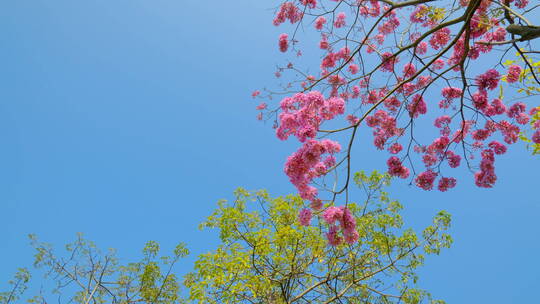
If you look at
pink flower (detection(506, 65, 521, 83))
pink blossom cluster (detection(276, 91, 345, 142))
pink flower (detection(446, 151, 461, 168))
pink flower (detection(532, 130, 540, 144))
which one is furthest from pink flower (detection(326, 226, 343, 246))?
pink flower (detection(532, 130, 540, 144))

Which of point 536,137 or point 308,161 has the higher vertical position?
point 536,137

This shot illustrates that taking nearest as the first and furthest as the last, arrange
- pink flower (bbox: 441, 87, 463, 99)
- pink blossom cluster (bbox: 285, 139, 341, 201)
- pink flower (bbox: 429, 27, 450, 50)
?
pink blossom cluster (bbox: 285, 139, 341, 201) < pink flower (bbox: 429, 27, 450, 50) < pink flower (bbox: 441, 87, 463, 99)

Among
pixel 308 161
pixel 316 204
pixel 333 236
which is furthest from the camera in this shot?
pixel 316 204

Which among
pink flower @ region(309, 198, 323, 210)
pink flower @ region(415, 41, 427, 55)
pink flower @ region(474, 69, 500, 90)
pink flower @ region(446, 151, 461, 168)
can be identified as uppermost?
pink flower @ region(415, 41, 427, 55)

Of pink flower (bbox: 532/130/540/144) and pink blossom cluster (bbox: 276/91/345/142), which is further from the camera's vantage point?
pink flower (bbox: 532/130/540/144)

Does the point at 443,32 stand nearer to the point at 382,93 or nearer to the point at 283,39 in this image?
the point at 382,93

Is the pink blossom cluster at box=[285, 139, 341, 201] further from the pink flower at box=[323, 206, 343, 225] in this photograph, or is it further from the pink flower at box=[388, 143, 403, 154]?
the pink flower at box=[388, 143, 403, 154]

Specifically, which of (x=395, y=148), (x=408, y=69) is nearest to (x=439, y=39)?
(x=408, y=69)

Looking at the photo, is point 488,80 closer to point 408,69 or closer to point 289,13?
point 408,69

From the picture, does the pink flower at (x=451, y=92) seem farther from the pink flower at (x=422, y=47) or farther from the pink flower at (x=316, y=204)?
the pink flower at (x=316, y=204)

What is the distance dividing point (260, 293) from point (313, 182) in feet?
11.4

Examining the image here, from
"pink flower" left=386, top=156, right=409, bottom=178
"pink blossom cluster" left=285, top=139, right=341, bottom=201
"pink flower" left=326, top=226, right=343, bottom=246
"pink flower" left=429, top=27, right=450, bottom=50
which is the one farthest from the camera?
"pink flower" left=429, top=27, right=450, bottom=50

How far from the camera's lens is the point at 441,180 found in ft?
15.3

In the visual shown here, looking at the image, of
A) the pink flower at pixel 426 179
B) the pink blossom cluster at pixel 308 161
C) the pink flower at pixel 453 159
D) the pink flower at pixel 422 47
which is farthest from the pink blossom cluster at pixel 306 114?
the pink flower at pixel 422 47
